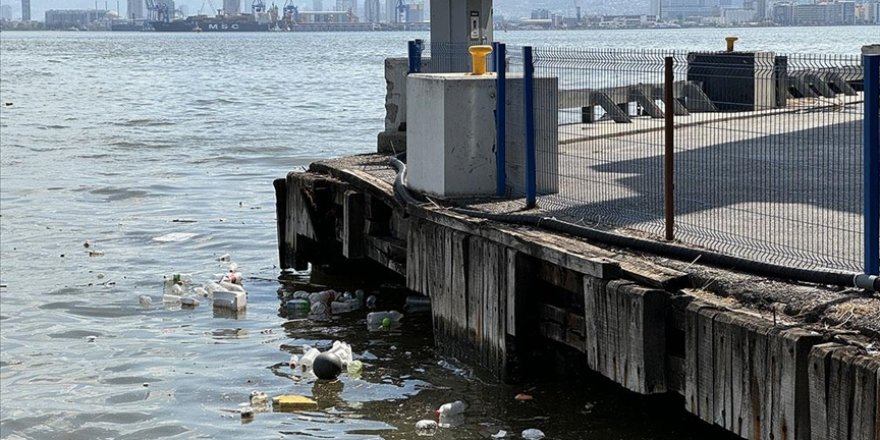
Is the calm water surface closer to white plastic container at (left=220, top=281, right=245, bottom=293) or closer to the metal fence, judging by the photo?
white plastic container at (left=220, top=281, right=245, bottom=293)

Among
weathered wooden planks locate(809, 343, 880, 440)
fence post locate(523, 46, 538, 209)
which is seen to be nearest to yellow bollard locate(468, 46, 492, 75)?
fence post locate(523, 46, 538, 209)

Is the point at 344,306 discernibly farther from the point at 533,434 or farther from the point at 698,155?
the point at 533,434

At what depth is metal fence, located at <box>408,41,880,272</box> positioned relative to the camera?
10.8m

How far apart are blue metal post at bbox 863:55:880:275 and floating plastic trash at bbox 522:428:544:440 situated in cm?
308

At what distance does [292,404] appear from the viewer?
12.5 meters

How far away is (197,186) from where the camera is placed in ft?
97.6

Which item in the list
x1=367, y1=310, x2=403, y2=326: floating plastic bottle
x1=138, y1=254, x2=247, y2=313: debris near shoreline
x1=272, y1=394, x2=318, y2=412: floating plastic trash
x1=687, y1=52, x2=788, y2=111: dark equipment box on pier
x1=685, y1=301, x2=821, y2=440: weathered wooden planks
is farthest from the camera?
x1=138, y1=254, x2=247, y2=313: debris near shoreline

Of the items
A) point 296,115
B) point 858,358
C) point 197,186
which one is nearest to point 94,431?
point 858,358

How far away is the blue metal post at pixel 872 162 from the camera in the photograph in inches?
355

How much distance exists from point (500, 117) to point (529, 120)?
44cm

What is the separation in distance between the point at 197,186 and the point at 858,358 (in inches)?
900

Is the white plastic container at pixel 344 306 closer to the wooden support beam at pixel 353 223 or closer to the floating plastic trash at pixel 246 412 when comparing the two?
the wooden support beam at pixel 353 223

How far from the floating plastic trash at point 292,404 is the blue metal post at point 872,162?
5004 mm

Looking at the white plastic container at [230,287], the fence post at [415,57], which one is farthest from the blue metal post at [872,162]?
the fence post at [415,57]
